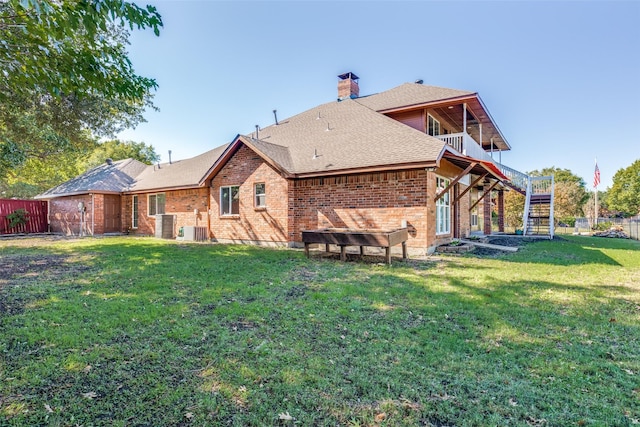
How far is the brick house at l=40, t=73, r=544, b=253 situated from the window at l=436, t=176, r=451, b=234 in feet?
0.12

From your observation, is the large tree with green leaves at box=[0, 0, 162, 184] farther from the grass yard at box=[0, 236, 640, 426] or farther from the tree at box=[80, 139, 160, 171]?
the tree at box=[80, 139, 160, 171]

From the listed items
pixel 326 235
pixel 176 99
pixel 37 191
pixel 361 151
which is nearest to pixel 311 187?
pixel 361 151

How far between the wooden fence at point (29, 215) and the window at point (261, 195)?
18.0 m

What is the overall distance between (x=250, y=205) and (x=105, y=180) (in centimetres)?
1259

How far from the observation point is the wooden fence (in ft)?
65.6

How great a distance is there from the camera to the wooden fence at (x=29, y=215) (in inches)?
787

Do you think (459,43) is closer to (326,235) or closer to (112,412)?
(326,235)

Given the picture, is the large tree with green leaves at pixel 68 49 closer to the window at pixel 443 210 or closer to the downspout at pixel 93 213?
the window at pixel 443 210

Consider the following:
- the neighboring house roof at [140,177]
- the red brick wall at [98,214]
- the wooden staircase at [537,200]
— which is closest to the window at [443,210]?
the wooden staircase at [537,200]

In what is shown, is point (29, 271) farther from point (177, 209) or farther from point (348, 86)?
point (348, 86)

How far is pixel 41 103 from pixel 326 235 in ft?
45.8

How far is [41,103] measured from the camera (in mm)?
13977

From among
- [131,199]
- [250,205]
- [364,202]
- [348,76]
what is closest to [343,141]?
[364,202]

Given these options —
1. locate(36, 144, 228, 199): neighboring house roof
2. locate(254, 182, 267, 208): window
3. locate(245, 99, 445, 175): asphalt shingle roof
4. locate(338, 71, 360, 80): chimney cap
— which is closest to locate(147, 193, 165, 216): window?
locate(36, 144, 228, 199): neighboring house roof
